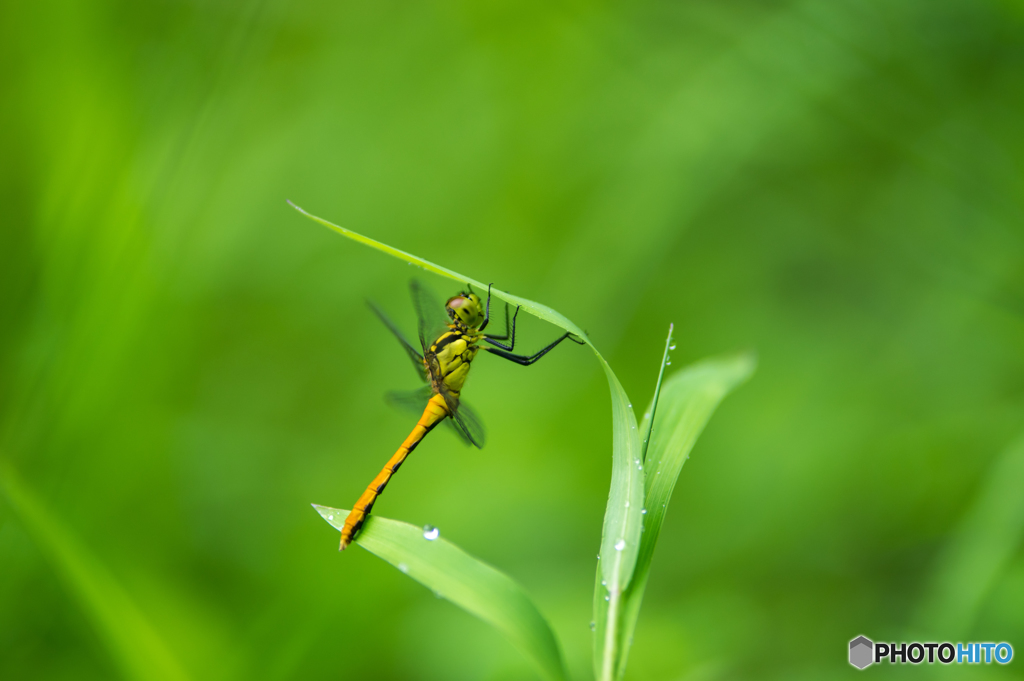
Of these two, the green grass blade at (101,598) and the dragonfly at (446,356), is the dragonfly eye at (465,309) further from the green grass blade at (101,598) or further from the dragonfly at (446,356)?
the green grass blade at (101,598)

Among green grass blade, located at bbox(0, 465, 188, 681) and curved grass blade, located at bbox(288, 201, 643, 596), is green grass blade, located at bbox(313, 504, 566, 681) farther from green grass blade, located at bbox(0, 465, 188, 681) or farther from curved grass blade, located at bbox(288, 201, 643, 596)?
green grass blade, located at bbox(0, 465, 188, 681)

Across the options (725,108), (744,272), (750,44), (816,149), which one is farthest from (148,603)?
(816,149)

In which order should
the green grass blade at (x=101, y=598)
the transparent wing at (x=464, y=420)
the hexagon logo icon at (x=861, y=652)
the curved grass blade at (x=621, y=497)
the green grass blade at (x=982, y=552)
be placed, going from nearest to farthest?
A: the curved grass blade at (x=621, y=497) < the green grass blade at (x=101, y=598) < the transparent wing at (x=464, y=420) < the green grass blade at (x=982, y=552) < the hexagon logo icon at (x=861, y=652)

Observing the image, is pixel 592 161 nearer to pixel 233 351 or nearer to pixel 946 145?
pixel 946 145

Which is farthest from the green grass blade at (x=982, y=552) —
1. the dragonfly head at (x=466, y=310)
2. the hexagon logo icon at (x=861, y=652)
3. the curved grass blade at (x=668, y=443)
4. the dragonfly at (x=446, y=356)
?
the dragonfly head at (x=466, y=310)

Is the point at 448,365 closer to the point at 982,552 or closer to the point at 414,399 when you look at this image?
the point at 414,399

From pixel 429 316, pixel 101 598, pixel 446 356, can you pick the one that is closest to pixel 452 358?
pixel 446 356
